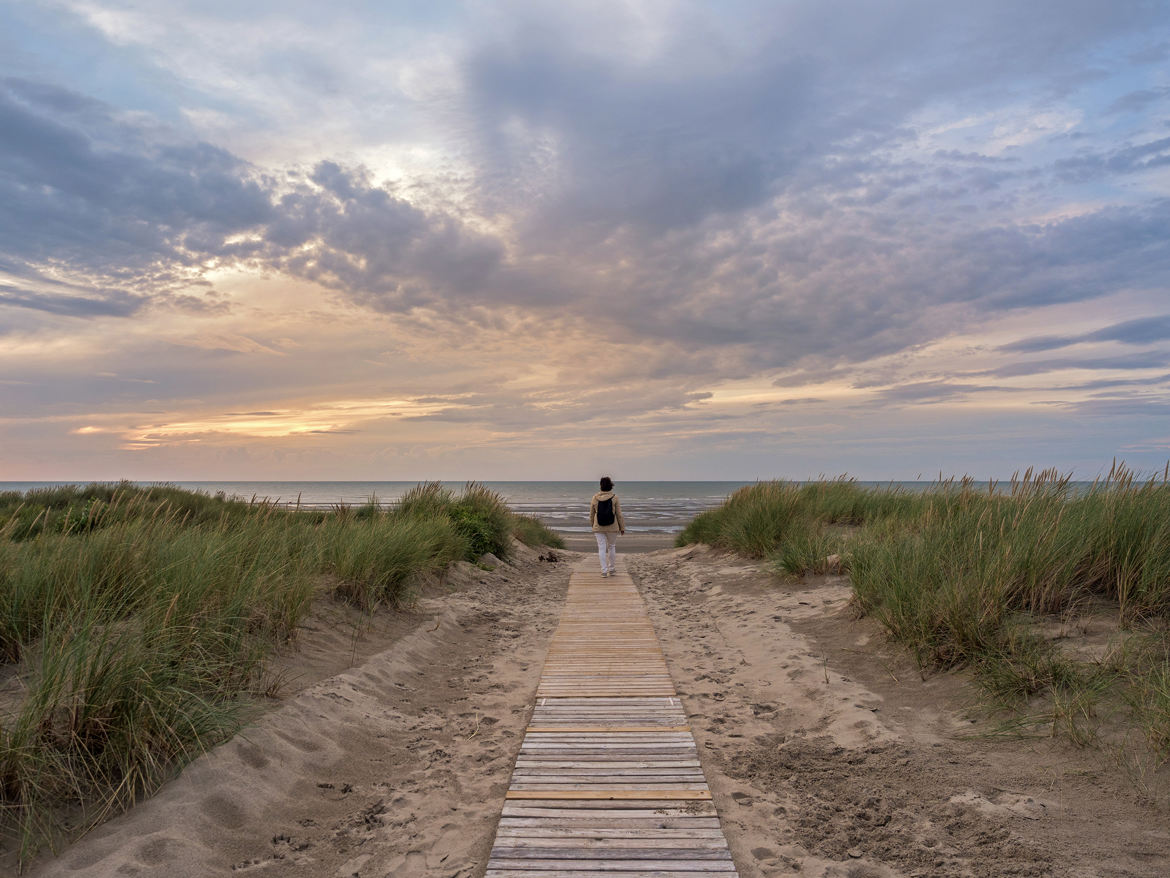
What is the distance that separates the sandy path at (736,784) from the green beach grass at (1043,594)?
336 mm

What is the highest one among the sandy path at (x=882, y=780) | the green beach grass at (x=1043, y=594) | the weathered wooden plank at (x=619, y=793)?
the green beach grass at (x=1043, y=594)

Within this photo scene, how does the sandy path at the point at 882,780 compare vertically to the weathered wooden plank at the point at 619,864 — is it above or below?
below

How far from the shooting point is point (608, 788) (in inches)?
152

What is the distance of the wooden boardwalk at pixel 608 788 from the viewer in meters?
3.15

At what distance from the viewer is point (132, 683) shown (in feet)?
11.5

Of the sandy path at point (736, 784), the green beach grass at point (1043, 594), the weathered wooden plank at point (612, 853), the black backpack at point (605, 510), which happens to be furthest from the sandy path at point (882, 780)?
the black backpack at point (605, 510)

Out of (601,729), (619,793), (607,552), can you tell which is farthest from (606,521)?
(619,793)

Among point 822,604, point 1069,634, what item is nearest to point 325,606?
point 822,604

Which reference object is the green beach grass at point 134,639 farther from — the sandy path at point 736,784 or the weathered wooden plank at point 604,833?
the weathered wooden plank at point 604,833

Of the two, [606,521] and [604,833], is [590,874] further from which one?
[606,521]

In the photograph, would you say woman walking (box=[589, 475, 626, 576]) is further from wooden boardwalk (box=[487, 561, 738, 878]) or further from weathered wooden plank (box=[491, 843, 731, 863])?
weathered wooden plank (box=[491, 843, 731, 863])

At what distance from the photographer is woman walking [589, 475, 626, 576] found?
11.9 meters

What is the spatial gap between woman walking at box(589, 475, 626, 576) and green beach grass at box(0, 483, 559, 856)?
483 centimetres

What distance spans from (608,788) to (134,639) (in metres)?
2.80
